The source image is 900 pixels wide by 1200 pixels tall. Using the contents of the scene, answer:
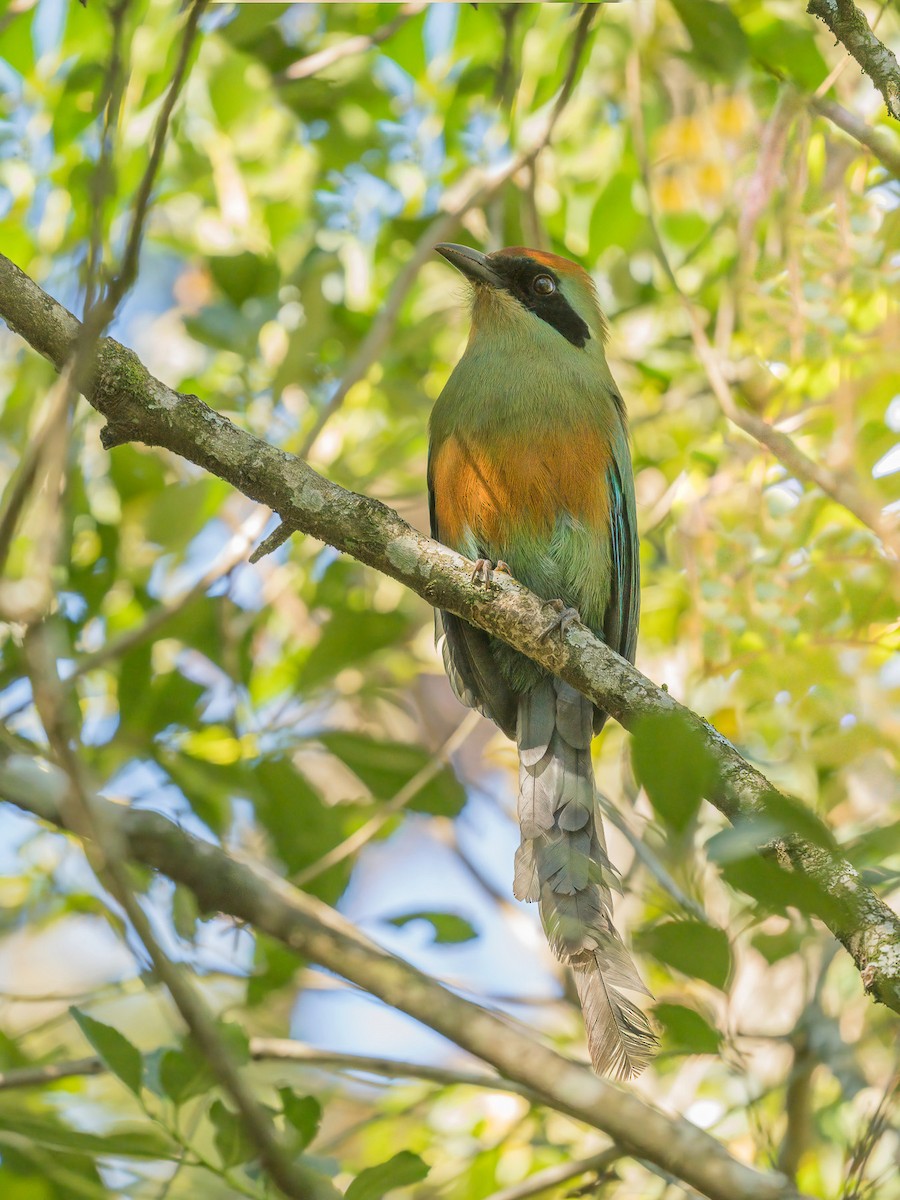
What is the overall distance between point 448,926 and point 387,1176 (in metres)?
1.11

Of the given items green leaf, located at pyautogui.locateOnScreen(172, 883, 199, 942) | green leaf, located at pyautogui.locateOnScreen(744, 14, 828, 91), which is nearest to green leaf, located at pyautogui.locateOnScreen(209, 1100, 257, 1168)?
green leaf, located at pyautogui.locateOnScreen(172, 883, 199, 942)

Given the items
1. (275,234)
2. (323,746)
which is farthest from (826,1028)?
(275,234)

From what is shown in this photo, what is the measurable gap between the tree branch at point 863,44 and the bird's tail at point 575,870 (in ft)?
6.34

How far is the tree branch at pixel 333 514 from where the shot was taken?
2775 mm

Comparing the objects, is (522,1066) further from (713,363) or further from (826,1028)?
(713,363)

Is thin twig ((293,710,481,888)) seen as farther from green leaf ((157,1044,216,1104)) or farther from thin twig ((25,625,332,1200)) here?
thin twig ((25,625,332,1200))

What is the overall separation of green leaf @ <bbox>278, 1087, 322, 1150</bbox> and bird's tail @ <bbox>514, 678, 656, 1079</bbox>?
636 millimetres

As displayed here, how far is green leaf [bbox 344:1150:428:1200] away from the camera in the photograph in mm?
2439

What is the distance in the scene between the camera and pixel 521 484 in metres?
4.03

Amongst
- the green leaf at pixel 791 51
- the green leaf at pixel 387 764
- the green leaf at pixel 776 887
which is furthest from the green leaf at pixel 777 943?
the green leaf at pixel 791 51

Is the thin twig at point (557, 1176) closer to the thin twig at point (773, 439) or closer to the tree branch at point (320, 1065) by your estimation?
the tree branch at point (320, 1065)

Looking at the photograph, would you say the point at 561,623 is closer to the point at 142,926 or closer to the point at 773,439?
the point at 773,439

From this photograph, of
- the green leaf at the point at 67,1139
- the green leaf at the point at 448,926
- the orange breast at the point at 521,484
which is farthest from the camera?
the orange breast at the point at 521,484

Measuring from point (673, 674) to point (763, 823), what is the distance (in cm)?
261
